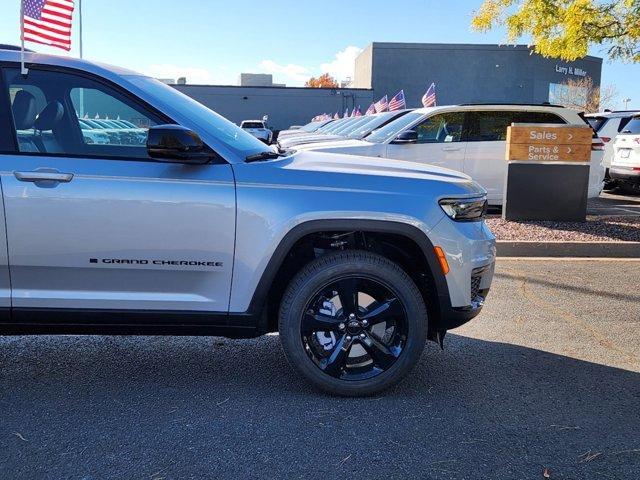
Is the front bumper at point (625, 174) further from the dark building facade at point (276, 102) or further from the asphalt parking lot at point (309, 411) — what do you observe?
the dark building facade at point (276, 102)

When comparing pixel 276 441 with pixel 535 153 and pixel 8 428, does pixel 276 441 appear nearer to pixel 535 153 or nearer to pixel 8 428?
pixel 8 428

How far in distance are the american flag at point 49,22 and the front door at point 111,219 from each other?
7885mm

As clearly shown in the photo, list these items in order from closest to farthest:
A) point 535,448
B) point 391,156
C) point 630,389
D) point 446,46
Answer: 1. point 535,448
2. point 630,389
3. point 391,156
4. point 446,46

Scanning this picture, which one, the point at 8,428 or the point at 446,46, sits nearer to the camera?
the point at 8,428

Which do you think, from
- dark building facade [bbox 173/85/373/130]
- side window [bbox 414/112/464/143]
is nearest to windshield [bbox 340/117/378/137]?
side window [bbox 414/112/464/143]

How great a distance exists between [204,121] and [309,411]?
1848 millimetres

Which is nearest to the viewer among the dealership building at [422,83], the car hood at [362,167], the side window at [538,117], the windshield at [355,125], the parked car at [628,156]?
the car hood at [362,167]

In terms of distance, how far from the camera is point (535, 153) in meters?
9.34

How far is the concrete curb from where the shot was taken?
809 cm

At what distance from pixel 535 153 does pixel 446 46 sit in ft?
151

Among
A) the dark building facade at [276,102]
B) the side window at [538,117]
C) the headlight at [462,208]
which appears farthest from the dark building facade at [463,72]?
the headlight at [462,208]

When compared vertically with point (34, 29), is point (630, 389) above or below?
below

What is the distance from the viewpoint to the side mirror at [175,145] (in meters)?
3.49

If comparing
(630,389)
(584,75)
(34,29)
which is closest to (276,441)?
(630,389)
